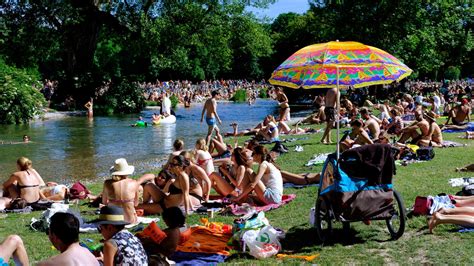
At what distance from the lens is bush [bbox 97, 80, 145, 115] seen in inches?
1452

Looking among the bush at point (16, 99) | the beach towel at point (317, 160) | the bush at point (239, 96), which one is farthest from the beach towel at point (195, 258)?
the bush at point (239, 96)

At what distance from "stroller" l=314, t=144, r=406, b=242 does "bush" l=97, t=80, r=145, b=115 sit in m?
30.9

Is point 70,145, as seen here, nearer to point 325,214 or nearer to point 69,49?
point 325,214

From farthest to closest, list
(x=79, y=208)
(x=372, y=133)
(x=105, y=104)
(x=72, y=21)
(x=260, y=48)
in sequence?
(x=260, y=48) → (x=105, y=104) → (x=72, y=21) → (x=372, y=133) → (x=79, y=208)

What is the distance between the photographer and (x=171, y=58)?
37281 millimetres

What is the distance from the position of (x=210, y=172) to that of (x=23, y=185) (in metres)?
3.28

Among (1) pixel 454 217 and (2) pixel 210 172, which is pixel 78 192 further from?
(1) pixel 454 217

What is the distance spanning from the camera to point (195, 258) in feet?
22.2

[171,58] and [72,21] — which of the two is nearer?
[72,21]

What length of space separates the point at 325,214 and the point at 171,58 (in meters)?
31.1

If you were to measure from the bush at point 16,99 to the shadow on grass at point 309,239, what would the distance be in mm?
22994

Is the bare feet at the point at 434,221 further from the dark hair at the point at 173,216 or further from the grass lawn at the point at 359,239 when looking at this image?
the dark hair at the point at 173,216

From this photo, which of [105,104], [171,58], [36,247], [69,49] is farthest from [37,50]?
[36,247]

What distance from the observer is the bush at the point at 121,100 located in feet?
121
